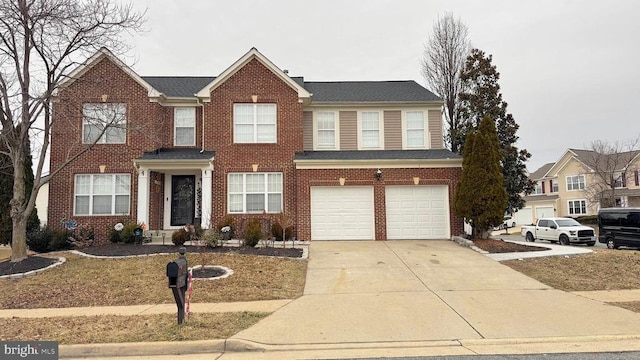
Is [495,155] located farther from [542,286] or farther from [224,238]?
[224,238]

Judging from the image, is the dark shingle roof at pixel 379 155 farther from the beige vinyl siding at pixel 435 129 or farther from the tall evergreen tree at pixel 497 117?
the tall evergreen tree at pixel 497 117

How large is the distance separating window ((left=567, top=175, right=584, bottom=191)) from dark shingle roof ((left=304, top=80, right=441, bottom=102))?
3130cm

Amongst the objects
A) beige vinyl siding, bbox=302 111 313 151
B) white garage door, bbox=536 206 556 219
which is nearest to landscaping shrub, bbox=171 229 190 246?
beige vinyl siding, bbox=302 111 313 151

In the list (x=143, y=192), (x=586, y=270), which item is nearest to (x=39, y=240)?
(x=143, y=192)

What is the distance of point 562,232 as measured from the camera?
22.6 m

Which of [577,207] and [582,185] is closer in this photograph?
[582,185]

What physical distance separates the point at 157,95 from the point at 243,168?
4.81 metres

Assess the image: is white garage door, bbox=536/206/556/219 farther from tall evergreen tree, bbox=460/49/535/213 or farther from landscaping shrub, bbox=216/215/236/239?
landscaping shrub, bbox=216/215/236/239

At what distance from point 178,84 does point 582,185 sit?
41651mm

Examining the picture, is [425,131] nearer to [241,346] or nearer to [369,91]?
[369,91]

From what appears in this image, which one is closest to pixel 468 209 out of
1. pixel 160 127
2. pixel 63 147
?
pixel 160 127

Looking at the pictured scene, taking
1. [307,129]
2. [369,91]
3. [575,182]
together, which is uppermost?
[369,91]

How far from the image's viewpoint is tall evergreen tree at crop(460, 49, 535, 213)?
72.4 feet

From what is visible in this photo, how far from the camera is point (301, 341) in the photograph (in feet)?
21.1
